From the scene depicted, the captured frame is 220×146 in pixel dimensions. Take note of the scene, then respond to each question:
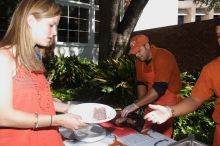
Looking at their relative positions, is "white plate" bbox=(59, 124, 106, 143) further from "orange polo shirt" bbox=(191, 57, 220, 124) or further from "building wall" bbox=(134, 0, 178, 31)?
"building wall" bbox=(134, 0, 178, 31)

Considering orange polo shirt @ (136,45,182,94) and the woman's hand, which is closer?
the woman's hand

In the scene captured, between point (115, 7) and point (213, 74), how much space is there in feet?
20.8

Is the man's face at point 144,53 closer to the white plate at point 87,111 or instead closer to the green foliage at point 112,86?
the white plate at point 87,111

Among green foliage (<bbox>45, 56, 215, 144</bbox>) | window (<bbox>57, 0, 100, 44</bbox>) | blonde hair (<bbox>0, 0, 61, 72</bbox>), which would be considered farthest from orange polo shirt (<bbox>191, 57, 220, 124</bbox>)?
window (<bbox>57, 0, 100, 44</bbox>)

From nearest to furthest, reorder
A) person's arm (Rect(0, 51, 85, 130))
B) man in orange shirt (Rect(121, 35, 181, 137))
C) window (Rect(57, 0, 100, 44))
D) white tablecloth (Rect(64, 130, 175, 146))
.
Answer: person's arm (Rect(0, 51, 85, 130)) → white tablecloth (Rect(64, 130, 175, 146)) → man in orange shirt (Rect(121, 35, 181, 137)) → window (Rect(57, 0, 100, 44))

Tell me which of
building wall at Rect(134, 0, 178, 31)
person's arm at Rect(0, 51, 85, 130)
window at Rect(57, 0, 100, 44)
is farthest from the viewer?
building wall at Rect(134, 0, 178, 31)

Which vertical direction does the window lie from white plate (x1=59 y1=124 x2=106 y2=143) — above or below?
above

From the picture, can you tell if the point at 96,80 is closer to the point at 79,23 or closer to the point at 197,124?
the point at 197,124

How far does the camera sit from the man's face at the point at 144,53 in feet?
12.8

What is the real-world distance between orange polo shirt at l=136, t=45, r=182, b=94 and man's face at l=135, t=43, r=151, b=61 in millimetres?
73

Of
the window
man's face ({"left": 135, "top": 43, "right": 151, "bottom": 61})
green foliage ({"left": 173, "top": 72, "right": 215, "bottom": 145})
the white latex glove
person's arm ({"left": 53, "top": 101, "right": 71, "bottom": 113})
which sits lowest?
green foliage ({"left": 173, "top": 72, "right": 215, "bottom": 145})

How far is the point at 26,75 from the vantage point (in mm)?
2139

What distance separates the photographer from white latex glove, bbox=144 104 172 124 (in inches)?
107

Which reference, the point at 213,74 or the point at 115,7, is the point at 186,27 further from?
the point at 213,74
